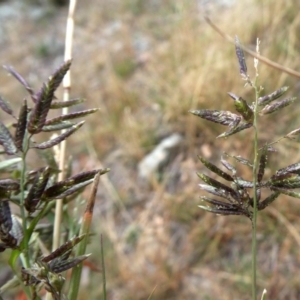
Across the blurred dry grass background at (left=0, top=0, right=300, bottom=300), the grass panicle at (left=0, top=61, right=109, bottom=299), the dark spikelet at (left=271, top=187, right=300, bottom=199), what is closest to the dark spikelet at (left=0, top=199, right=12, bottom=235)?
the grass panicle at (left=0, top=61, right=109, bottom=299)

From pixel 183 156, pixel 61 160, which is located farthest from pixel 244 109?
pixel 183 156

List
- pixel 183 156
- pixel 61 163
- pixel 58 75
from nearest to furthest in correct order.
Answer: pixel 58 75 < pixel 61 163 < pixel 183 156

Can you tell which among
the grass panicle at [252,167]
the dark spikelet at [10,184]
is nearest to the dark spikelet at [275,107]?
the grass panicle at [252,167]

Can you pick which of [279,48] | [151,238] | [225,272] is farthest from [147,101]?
[225,272]

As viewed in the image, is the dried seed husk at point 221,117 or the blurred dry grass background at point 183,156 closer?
the dried seed husk at point 221,117

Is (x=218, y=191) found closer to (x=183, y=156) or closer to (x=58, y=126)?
(x=58, y=126)

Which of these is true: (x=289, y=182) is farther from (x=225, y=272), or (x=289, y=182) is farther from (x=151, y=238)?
(x=151, y=238)

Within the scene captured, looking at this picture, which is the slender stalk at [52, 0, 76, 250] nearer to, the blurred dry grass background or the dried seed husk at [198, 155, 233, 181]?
the dried seed husk at [198, 155, 233, 181]

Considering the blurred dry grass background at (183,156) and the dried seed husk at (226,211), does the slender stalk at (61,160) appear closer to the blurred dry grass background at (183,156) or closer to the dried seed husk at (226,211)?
the dried seed husk at (226,211)
